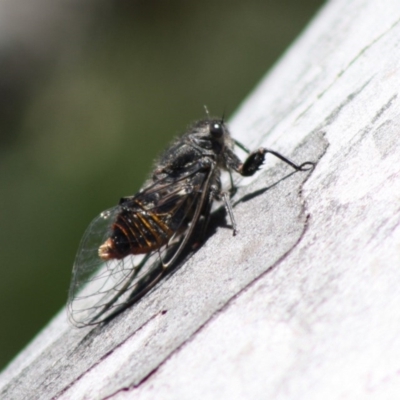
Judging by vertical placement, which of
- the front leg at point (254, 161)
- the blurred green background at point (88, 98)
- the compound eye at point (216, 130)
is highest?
the front leg at point (254, 161)

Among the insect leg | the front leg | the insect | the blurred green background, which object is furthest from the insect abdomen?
the blurred green background

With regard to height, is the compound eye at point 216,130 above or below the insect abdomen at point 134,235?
above

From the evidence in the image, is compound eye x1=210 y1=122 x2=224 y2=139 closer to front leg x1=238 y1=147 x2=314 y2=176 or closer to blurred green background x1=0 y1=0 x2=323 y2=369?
front leg x1=238 y1=147 x2=314 y2=176

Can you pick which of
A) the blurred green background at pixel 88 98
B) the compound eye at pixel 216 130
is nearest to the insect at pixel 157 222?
the compound eye at pixel 216 130

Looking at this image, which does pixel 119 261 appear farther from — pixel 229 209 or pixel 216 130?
pixel 216 130

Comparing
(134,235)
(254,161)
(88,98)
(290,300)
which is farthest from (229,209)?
(88,98)

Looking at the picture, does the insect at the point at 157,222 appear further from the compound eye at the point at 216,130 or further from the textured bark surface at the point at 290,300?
the textured bark surface at the point at 290,300
